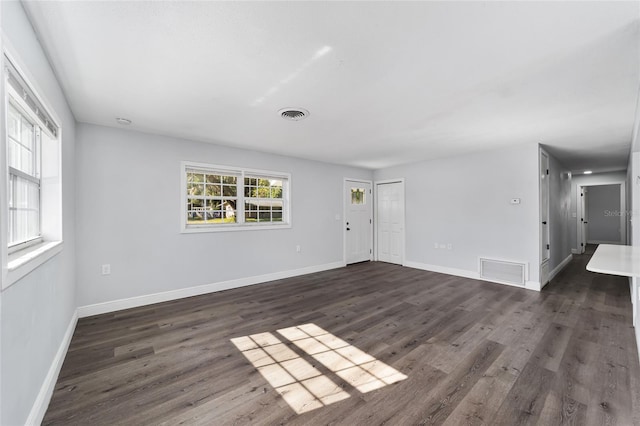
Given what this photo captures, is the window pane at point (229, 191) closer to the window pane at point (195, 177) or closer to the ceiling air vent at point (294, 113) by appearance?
the window pane at point (195, 177)

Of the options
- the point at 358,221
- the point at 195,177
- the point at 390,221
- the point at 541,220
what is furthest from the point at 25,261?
the point at 390,221

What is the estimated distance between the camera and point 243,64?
2.00m

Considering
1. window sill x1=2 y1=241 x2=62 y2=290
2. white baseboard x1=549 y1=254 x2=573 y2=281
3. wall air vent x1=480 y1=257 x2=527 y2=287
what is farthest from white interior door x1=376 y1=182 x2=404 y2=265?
window sill x1=2 y1=241 x2=62 y2=290

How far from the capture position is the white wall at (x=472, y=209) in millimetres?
4445

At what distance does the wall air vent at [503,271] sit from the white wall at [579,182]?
449cm

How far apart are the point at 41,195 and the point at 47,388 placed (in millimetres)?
Answer: 1415

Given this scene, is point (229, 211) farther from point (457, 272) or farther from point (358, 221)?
point (457, 272)

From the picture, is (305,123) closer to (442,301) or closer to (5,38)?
(5,38)

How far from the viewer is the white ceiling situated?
151cm

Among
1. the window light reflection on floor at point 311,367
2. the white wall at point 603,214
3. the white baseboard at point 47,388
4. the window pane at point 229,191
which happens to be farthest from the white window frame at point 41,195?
the white wall at point 603,214

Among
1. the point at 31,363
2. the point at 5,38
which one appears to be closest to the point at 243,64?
the point at 5,38

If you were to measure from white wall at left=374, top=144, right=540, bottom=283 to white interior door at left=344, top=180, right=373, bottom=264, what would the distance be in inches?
35.0

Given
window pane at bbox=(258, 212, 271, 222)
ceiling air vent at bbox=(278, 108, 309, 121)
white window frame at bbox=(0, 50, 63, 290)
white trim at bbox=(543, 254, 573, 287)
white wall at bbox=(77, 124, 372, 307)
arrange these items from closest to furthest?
white window frame at bbox=(0, 50, 63, 290)
ceiling air vent at bbox=(278, 108, 309, 121)
white wall at bbox=(77, 124, 372, 307)
window pane at bbox=(258, 212, 271, 222)
white trim at bbox=(543, 254, 573, 287)

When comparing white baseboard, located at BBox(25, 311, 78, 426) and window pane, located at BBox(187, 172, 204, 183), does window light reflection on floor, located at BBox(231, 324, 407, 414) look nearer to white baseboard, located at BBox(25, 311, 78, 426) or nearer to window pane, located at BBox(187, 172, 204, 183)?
white baseboard, located at BBox(25, 311, 78, 426)
